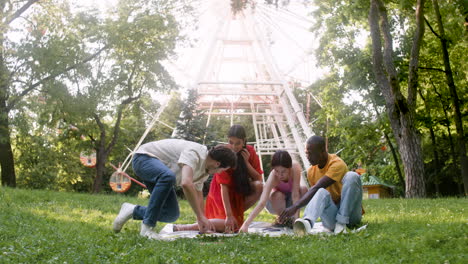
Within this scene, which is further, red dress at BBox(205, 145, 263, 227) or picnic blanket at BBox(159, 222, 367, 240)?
red dress at BBox(205, 145, 263, 227)

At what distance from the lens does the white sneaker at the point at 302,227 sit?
5.86 meters

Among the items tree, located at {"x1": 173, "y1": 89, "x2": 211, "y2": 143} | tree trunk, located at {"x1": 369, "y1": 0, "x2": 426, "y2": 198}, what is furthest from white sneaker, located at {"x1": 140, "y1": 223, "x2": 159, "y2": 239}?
tree, located at {"x1": 173, "y1": 89, "x2": 211, "y2": 143}

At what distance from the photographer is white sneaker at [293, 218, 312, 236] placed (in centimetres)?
586

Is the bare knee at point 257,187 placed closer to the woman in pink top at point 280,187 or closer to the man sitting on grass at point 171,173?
the woman in pink top at point 280,187

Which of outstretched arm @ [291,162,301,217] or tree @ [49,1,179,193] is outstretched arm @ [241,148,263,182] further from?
tree @ [49,1,179,193]

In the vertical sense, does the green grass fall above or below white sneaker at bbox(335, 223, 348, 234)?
below

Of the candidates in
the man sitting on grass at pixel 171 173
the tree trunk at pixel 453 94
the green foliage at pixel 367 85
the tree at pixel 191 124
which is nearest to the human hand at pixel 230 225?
the man sitting on grass at pixel 171 173

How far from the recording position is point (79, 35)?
23.1 m

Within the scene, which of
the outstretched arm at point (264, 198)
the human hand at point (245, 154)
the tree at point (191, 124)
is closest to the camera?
the outstretched arm at point (264, 198)

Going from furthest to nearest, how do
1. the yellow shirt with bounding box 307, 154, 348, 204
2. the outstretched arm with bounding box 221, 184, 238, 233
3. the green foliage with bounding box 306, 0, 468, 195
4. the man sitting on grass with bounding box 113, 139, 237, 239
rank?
the green foliage with bounding box 306, 0, 468, 195, the outstretched arm with bounding box 221, 184, 238, 233, the yellow shirt with bounding box 307, 154, 348, 204, the man sitting on grass with bounding box 113, 139, 237, 239

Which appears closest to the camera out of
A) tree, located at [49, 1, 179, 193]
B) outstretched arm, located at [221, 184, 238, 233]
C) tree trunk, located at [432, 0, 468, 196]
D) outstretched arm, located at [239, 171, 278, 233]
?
outstretched arm, located at [239, 171, 278, 233]

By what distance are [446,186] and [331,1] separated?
18.3 m

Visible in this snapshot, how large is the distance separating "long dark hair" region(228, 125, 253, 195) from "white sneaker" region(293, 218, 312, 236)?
1.08 m

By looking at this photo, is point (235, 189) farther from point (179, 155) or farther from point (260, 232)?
point (179, 155)
